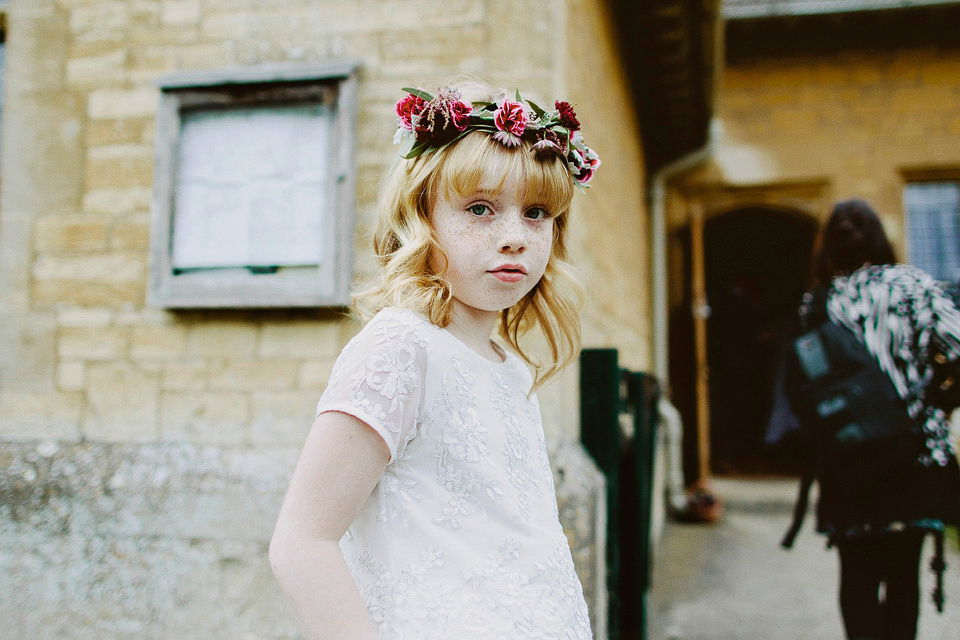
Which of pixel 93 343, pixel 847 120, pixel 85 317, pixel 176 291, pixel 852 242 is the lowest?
pixel 93 343

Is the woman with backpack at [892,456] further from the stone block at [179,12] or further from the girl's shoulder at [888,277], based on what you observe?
the stone block at [179,12]

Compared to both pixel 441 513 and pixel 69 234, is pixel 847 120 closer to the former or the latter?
pixel 69 234

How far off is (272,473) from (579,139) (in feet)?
6.35

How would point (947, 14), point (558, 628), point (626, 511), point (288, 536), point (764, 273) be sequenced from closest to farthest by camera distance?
point (288, 536) < point (558, 628) < point (626, 511) < point (947, 14) < point (764, 273)

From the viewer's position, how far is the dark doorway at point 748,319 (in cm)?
724

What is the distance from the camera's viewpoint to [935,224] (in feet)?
22.2

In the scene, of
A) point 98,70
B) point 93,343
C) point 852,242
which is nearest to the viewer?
point 852,242

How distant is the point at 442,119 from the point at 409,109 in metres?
0.07

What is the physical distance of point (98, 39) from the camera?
2949 mm

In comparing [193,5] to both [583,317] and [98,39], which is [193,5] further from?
[583,317]

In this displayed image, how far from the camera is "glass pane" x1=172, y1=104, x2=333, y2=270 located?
107 inches

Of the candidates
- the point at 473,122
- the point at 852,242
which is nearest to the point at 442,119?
the point at 473,122

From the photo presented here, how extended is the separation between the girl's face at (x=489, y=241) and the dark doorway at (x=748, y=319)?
676 cm

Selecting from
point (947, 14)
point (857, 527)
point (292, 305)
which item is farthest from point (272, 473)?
point (947, 14)
